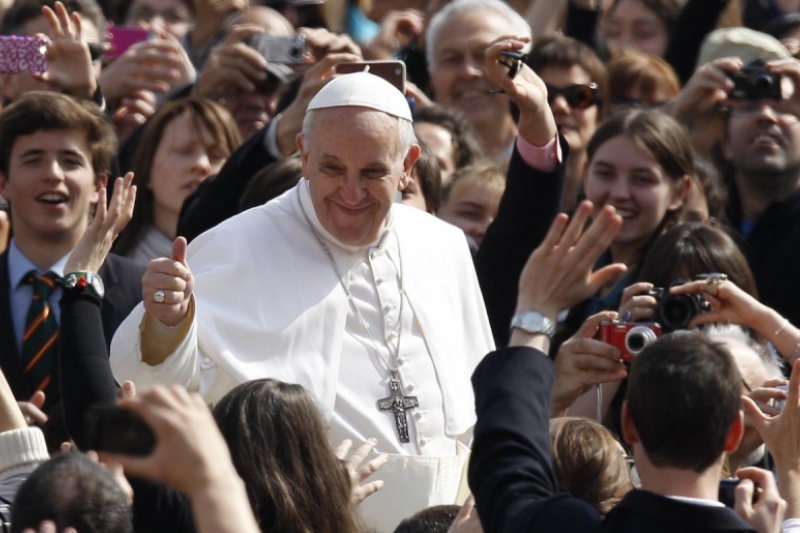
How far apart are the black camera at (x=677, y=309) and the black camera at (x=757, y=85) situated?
6.98ft

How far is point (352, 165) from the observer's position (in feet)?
17.1

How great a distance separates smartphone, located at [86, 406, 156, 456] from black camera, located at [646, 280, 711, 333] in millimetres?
2413

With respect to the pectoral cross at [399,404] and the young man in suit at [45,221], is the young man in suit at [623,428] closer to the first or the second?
the pectoral cross at [399,404]

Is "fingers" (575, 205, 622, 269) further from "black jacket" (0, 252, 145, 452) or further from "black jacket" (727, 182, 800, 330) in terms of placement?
"black jacket" (727, 182, 800, 330)

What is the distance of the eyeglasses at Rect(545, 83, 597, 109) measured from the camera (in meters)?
7.20

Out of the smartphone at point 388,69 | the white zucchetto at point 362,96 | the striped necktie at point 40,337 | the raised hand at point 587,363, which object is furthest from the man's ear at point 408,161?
the striped necktie at point 40,337

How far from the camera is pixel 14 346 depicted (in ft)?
18.7

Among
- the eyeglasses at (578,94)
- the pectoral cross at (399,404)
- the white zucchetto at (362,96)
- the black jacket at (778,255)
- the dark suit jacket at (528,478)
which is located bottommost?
the black jacket at (778,255)

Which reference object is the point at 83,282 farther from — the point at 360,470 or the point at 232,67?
the point at 232,67

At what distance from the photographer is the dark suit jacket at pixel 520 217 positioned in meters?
5.70

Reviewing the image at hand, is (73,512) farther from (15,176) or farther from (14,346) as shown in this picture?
(15,176)

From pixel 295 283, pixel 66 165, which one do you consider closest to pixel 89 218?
pixel 66 165

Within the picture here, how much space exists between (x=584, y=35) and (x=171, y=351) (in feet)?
14.3

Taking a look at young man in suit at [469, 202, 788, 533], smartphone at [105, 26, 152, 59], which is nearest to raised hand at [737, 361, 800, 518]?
young man in suit at [469, 202, 788, 533]
